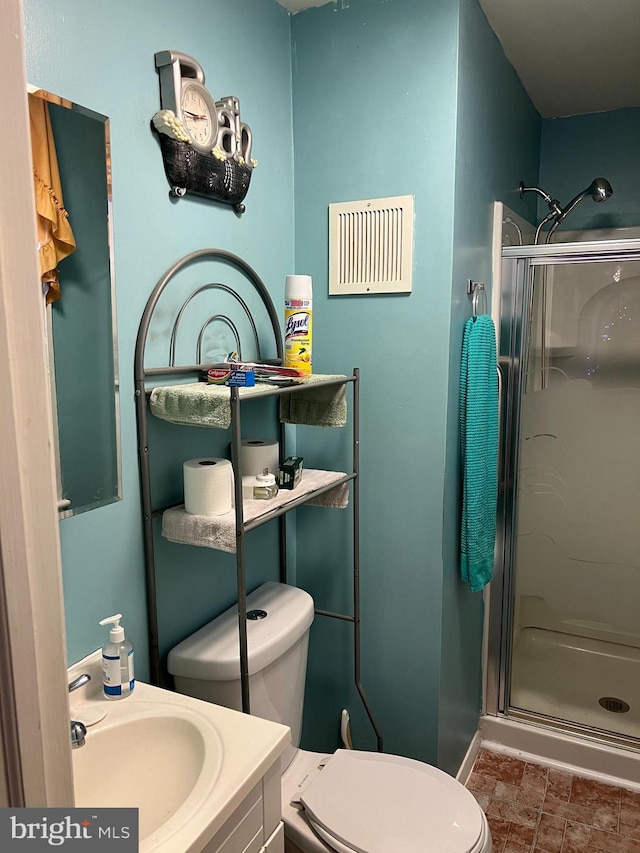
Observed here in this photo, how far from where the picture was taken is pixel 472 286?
1772 millimetres

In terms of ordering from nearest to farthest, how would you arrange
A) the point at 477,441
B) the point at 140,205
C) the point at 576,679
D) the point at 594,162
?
the point at 140,205
the point at 477,441
the point at 576,679
the point at 594,162

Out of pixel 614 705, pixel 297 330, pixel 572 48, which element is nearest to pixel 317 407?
pixel 297 330

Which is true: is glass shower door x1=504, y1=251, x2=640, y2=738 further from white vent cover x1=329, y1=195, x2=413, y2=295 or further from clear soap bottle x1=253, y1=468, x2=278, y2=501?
clear soap bottle x1=253, y1=468, x2=278, y2=501

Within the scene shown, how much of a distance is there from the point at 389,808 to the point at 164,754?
54cm

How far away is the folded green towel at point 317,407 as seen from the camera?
1597 millimetres

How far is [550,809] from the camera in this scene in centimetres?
186

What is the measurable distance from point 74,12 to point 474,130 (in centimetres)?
107

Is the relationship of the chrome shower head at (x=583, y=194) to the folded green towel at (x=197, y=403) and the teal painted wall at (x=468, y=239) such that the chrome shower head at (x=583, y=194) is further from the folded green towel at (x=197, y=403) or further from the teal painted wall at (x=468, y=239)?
the folded green towel at (x=197, y=403)

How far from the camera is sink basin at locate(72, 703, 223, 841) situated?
100 centimetres

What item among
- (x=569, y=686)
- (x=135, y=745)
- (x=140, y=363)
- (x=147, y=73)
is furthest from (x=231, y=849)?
(x=569, y=686)

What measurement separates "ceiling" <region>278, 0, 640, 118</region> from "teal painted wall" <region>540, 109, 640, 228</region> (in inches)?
2.7

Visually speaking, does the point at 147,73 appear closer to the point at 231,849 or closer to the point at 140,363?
the point at 140,363

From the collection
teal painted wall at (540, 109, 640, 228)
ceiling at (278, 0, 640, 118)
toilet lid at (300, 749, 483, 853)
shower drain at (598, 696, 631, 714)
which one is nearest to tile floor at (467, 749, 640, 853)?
shower drain at (598, 696, 631, 714)

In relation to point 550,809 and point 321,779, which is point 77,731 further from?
point 550,809
